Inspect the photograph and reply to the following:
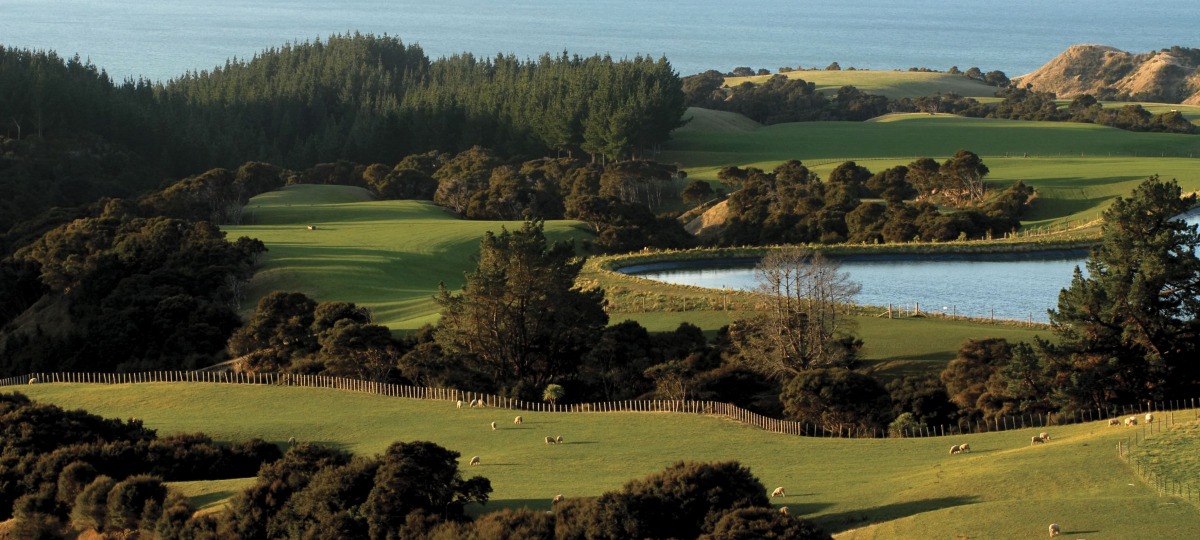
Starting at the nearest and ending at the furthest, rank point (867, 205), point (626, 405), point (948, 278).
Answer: point (626, 405), point (948, 278), point (867, 205)

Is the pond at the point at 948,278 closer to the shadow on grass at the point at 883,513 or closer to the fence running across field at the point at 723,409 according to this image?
the fence running across field at the point at 723,409

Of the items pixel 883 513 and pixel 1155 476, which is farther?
pixel 1155 476

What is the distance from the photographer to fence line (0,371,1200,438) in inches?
1667

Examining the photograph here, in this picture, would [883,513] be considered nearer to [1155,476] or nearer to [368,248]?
[1155,476]

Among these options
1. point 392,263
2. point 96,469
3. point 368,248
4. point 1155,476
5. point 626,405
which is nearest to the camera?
point 1155,476

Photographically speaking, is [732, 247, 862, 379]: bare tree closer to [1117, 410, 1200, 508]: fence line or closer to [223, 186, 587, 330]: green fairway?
[1117, 410, 1200, 508]: fence line

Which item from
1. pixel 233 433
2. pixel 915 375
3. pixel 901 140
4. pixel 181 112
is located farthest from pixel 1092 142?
pixel 233 433

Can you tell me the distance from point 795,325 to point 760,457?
1318 centimetres

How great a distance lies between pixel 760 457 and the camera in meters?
38.0

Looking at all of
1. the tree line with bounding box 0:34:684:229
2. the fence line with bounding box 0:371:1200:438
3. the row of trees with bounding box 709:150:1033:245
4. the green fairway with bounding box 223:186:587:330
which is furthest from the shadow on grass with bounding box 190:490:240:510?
the tree line with bounding box 0:34:684:229

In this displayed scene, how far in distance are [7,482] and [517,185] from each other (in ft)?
229

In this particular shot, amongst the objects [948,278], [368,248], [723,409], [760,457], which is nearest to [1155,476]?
[760,457]

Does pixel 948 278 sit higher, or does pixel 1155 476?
pixel 948 278

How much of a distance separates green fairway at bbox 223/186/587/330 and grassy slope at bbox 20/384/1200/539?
13.4 m
